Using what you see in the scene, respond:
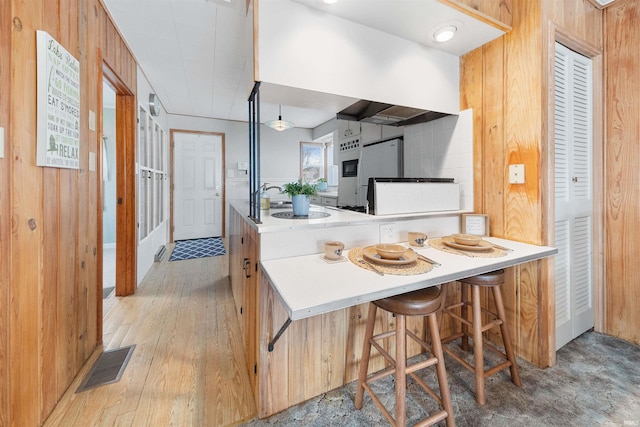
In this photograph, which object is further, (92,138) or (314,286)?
(92,138)

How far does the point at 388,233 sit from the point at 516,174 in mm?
Result: 895

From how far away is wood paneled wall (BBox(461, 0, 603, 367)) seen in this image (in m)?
1.55

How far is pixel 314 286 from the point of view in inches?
37.4

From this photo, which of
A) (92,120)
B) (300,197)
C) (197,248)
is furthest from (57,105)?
(197,248)

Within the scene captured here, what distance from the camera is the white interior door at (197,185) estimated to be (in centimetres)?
499

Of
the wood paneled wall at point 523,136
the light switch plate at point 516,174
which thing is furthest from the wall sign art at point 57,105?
the light switch plate at point 516,174

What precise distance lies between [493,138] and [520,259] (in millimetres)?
894

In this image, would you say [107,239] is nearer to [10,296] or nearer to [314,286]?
[10,296]

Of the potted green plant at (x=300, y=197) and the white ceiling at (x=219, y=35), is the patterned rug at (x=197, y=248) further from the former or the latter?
the potted green plant at (x=300, y=197)

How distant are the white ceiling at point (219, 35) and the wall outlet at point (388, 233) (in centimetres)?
82

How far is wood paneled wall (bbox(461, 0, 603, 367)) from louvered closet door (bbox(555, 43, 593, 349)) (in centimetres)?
24

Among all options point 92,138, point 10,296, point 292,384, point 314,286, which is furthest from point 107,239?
point 314,286

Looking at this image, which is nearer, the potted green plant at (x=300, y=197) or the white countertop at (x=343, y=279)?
the white countertop at (x=343, y=279)

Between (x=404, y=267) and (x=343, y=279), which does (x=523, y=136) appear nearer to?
(x=404, y=267)
